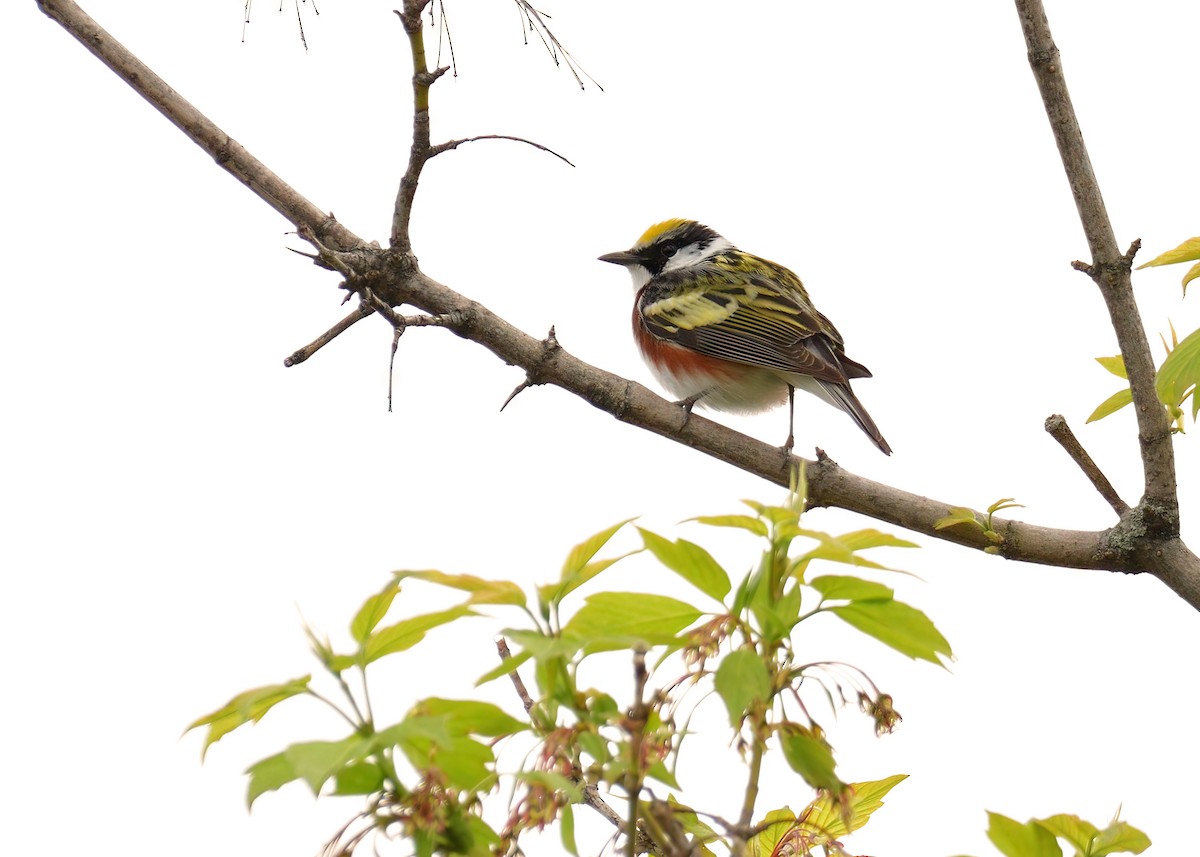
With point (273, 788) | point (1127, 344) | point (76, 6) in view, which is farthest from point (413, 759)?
point (76, 6)

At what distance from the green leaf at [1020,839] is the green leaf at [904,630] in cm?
16

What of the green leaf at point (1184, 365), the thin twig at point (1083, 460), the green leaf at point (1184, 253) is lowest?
the green leaf at point (1184, 365)

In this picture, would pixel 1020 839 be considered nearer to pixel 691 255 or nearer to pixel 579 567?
pixel 579 567

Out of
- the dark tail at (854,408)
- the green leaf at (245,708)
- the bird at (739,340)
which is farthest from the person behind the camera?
the bird at (739,340)

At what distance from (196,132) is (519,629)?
1309 millimetres

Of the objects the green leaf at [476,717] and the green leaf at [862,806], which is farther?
the green leaf at [862,806]

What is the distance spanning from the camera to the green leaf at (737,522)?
71 cm

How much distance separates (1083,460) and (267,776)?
1312 millimetres

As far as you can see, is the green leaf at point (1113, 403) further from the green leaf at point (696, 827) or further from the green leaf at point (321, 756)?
the green leaf at point (321, 756)

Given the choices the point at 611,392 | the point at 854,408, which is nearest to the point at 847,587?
the point at 611,392

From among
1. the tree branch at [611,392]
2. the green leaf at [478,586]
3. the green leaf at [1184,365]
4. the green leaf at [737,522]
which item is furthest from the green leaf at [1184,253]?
the green leaf at [478,586]

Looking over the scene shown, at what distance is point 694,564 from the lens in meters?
0.75

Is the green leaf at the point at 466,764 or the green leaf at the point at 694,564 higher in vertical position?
the green leaf at the point at 694,564

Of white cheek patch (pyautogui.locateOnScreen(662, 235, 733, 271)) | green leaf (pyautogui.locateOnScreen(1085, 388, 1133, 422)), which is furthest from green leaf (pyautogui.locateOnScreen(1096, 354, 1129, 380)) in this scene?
white cheek patch (pyautogui.locateOnScreen(662, 235, 733, 271))
